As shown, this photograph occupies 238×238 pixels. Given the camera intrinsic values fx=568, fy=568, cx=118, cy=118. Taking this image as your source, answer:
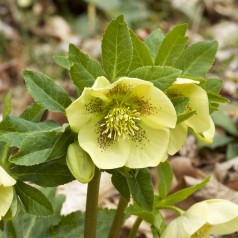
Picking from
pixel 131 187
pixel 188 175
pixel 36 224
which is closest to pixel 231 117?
pixel 188 175

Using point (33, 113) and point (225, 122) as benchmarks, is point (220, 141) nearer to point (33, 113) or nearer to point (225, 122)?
point (225, 122)

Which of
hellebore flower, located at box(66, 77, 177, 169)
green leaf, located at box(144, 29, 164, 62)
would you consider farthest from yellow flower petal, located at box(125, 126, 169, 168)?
green leaf, located at box(144, 29, 164, 62)

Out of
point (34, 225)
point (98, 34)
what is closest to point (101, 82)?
point (34, 225)

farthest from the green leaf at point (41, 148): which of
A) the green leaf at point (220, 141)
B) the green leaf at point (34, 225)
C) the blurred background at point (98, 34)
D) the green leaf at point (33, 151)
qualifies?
the green leaf at point (220, 141)

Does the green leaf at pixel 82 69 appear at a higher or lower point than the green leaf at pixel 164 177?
higher

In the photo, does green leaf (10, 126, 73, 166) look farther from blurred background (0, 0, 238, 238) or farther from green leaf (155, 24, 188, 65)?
blurred background (0, 0, 238, 238)

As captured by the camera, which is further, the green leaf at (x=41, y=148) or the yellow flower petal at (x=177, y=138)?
the yellow flower petal at (x=177, y=138)

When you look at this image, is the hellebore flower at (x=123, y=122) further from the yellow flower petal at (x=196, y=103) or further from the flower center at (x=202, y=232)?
the flower center at (x=202, y=232)
